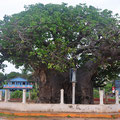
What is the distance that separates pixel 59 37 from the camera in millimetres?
11180

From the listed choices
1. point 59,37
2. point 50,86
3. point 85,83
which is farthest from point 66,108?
point 59,37

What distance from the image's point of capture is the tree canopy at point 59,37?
397 inches

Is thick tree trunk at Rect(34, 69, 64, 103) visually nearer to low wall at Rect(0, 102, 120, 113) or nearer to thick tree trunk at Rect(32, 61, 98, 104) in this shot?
thick tree trunk at Rect(32, 61, 98, 104)

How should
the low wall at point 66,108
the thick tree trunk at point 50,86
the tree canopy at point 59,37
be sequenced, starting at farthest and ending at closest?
the thick tree trunk at point 50,86 → the low wall at point 66,108 → the tree canopy at point 59,37

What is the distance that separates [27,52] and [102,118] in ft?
17.9

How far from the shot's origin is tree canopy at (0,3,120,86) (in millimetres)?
10086

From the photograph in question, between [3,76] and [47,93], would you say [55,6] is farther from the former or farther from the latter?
[3,76]

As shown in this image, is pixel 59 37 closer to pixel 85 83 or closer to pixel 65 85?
pixel 65 85

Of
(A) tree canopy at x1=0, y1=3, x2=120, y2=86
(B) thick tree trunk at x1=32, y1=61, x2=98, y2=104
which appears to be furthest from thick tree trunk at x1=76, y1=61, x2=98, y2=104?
(A) tree canopy at x1=0, y1=3, x2=120, y2=86

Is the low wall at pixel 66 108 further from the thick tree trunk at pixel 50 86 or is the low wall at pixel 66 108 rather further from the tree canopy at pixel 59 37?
the tree canopy at pixel 59 37

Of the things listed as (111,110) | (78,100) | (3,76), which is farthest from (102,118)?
(3,76)

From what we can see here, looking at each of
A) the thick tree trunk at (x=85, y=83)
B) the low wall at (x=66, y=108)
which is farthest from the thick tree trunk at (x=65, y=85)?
the low wall at (x=66, y=108)

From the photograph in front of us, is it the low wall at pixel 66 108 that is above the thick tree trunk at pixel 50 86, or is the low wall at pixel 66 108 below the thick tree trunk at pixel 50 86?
below

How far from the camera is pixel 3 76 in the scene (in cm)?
4247
